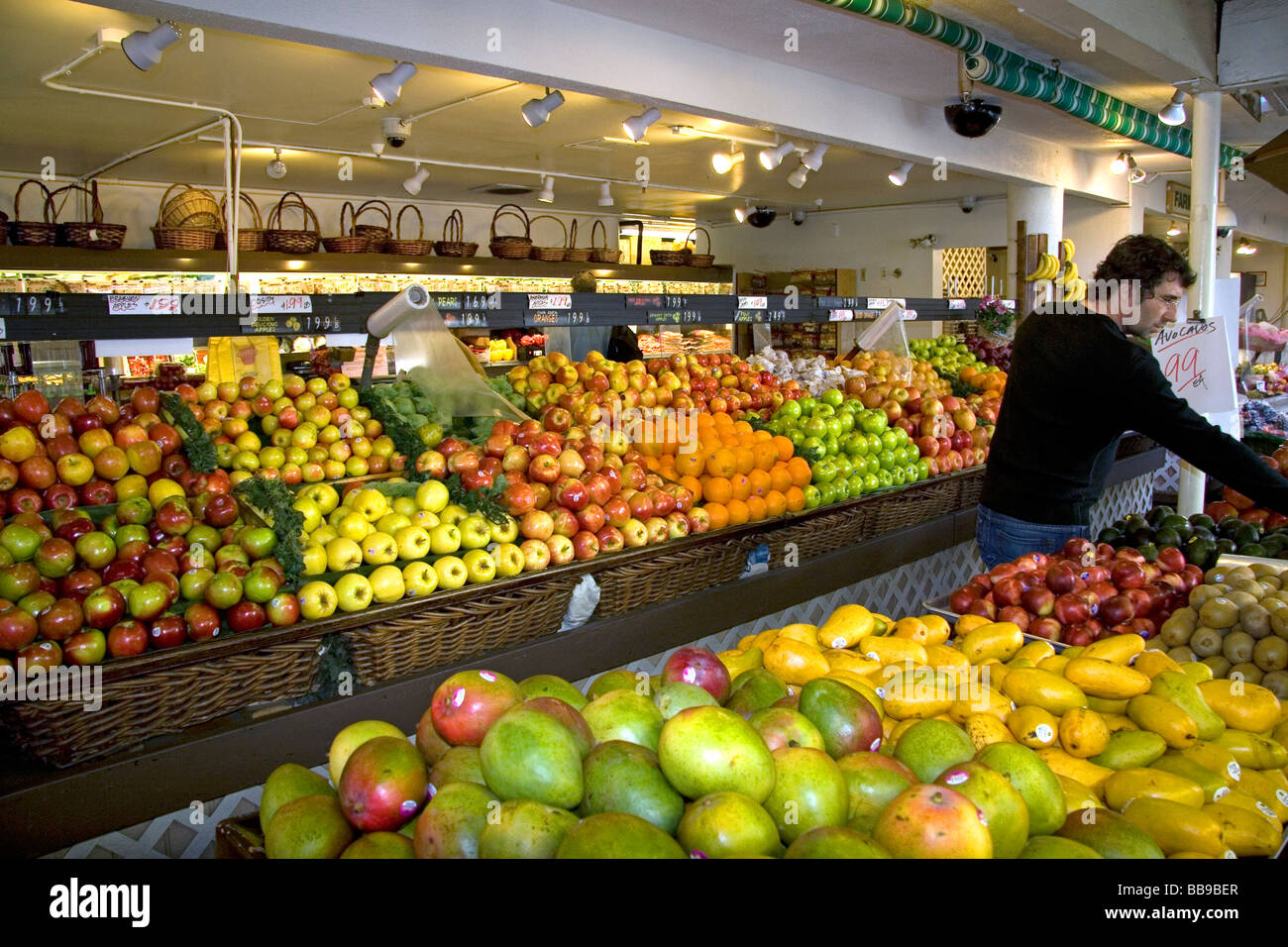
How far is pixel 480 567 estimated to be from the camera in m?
2.74

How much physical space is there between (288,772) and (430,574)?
125 cm

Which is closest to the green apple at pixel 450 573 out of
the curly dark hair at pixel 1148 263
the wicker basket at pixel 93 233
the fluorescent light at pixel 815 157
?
the curly dark hair at pixel 1148 263

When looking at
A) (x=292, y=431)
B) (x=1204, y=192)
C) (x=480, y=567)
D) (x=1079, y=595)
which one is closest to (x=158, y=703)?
(x=480, y=567)

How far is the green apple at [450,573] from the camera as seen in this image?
267 cm

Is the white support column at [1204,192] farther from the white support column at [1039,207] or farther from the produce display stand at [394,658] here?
the produce display stand at [394,658]

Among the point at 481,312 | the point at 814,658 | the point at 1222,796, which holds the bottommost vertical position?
the point at 1222,796

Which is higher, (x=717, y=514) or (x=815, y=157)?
(x=815, y=157)

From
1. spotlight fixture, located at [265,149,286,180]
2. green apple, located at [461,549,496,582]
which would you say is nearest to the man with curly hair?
green apple, located at [461,549,496,582]

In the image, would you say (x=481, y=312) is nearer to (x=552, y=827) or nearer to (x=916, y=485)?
(x=916, y=485)

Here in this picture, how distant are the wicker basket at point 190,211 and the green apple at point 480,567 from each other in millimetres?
6479

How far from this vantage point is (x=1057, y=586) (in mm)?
2717

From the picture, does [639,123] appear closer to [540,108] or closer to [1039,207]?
[540,108]

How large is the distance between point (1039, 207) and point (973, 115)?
424cm

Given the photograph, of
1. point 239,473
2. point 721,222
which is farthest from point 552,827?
point 721,222
